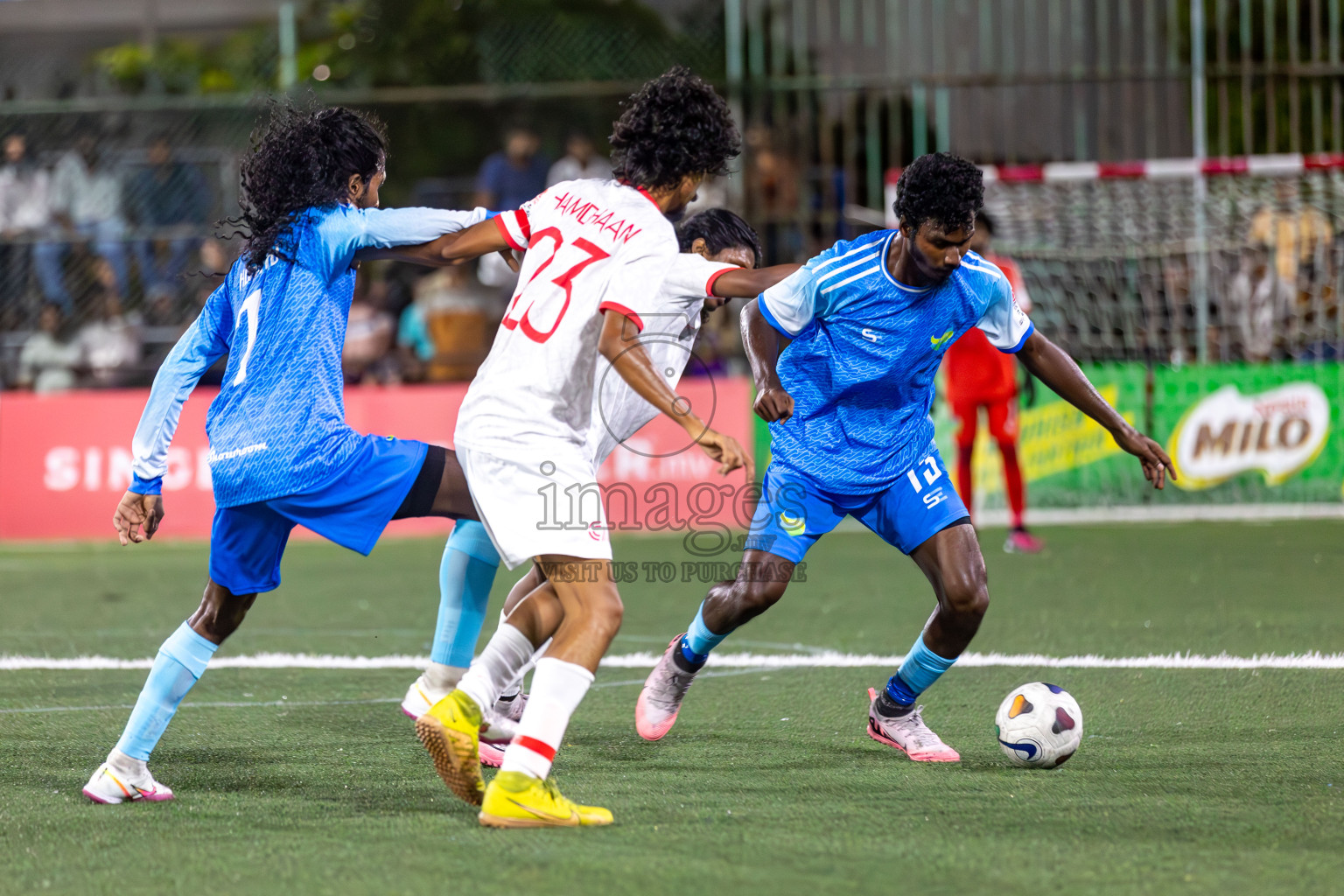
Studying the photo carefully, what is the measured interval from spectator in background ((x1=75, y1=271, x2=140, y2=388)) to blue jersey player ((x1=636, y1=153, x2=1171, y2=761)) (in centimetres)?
975

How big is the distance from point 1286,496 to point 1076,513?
64.7 inches

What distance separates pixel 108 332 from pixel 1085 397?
10.7 m

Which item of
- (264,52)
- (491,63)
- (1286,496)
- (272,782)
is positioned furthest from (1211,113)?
(272,782)

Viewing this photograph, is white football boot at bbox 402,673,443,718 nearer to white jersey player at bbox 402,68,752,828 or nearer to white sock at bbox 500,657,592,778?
white jersey player at bbox 402,68,752,828

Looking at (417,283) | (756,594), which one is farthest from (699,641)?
(417,283)

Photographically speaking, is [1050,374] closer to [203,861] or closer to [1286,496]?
[203,861]

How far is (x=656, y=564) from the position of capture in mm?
9758

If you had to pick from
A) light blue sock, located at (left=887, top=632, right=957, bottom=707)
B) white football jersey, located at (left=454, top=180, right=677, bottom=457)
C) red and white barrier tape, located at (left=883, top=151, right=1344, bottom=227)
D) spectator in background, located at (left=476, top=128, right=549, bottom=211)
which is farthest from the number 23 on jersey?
spectator in background, located at (left=476, top=128, right=549, bottom=211)

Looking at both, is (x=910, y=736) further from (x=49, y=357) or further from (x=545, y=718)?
(x=49, y=357)

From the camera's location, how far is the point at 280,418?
3.99 meters

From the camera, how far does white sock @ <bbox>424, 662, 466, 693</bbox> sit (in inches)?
183

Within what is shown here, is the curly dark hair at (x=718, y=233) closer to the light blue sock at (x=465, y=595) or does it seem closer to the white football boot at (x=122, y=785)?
the light blue sock at (x=465, y=595)

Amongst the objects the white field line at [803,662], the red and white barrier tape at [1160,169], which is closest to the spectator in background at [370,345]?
the red and white barrier tape at [1160,169]

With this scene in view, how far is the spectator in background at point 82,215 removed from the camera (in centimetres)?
1321
